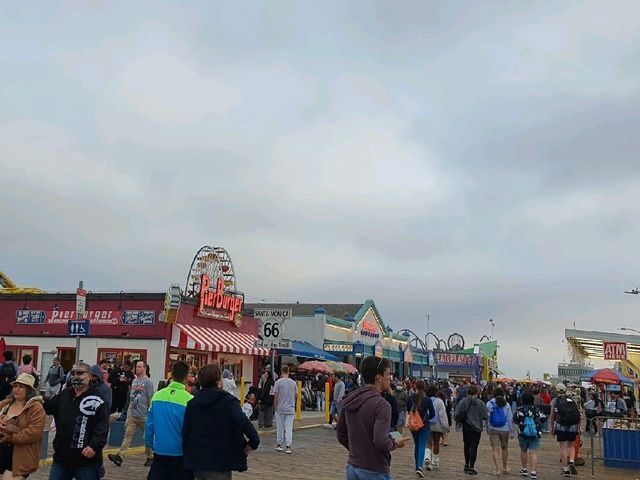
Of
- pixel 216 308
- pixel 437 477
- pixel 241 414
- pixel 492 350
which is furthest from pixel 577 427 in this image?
pixel 492 350

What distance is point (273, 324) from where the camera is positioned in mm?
18516

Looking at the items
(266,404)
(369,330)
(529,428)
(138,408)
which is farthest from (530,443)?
(369,330)

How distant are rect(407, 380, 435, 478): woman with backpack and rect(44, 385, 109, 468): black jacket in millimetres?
7978

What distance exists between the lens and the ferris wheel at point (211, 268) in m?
29.0

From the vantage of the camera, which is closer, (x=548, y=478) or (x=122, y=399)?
(x=548, y=478)

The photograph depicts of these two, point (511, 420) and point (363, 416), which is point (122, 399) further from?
point (363, 416)

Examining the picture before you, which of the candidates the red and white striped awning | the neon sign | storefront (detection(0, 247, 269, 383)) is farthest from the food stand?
the neon sign

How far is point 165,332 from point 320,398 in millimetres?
9029

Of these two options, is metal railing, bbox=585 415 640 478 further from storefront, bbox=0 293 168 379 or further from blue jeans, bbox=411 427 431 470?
storefront, bbox=0 293 168 379

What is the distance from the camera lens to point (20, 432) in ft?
22.6

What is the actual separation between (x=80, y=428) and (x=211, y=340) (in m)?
21.6

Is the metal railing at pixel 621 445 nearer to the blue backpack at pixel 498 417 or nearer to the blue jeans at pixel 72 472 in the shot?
the blue backpack at pixel 498 417

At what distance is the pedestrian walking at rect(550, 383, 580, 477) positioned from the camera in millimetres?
14562

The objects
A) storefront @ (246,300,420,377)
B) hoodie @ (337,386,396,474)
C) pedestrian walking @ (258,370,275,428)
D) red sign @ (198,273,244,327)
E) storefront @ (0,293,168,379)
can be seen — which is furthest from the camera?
storefront @ (246,300,420,377)
